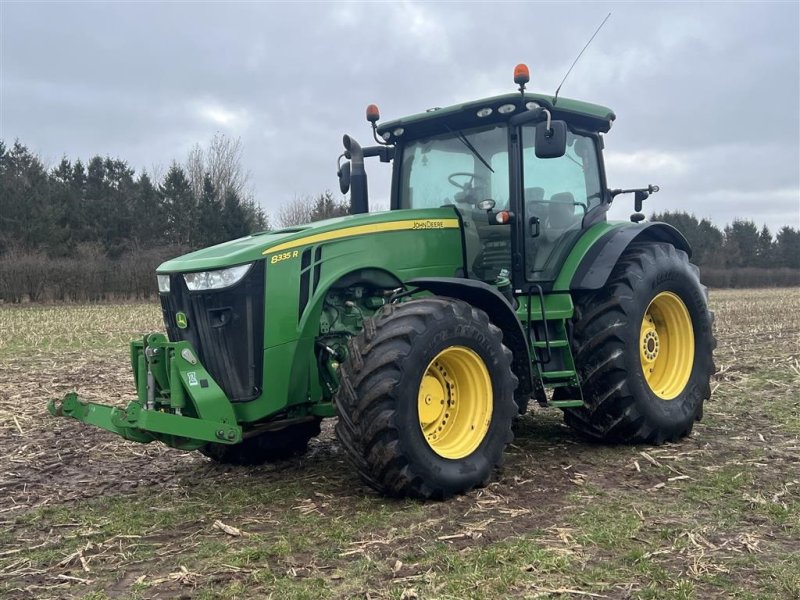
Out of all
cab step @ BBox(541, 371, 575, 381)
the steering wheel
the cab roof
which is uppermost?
the cab roof

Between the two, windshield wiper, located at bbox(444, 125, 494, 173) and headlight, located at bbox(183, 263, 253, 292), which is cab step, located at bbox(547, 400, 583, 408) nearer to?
windshield wiper, located at bbox(444, 125, 494, 173)

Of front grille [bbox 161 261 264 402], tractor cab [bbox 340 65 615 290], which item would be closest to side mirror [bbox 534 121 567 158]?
tractor cab [bbox 340 65 615 290]

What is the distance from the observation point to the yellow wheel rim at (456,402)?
4.69m

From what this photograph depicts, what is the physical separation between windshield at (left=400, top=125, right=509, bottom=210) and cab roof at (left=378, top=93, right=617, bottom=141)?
0.27 feet

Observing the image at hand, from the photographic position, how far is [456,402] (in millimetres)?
4855

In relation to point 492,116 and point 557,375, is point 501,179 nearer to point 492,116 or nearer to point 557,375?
point 492,116

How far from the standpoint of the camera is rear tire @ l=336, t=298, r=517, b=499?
4.23 meters

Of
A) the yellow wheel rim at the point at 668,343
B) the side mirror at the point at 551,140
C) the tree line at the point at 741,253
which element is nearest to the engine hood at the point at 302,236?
the side mirror at the point at 551,140

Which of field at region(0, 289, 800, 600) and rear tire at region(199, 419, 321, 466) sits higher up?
rear tire at region(199, 419, 321, 466)

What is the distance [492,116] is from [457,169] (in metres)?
0.50

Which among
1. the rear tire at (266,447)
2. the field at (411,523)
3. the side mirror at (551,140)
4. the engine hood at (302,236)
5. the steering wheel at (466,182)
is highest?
the side mirror at (551,140)

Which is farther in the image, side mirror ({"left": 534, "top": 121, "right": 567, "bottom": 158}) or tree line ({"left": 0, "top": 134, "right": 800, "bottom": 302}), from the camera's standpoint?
tree line ({"left": 0, "top": 134, "right": 800, "bottom": 302})

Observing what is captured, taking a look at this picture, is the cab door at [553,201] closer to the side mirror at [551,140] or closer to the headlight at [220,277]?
the side mirror at [551,140]

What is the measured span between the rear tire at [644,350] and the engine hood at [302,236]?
4.57ft
